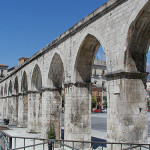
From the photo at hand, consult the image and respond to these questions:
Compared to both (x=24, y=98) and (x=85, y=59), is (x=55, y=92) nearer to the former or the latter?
(x=85, y=59)

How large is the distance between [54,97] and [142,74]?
7.21 m

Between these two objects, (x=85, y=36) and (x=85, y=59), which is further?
(x=85, y=59)

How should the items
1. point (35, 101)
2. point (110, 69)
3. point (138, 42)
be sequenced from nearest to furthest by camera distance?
point (138, 42), point (110, 69), point (35, 101)

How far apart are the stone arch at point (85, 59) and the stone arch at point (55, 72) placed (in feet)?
9.01

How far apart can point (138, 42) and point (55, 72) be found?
7.02 m

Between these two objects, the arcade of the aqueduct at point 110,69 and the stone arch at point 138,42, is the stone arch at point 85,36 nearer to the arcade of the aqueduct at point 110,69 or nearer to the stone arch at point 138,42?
the arcade of the aqueduct at point 110,69

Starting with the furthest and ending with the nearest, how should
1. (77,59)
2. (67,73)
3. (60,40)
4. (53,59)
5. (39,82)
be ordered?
(39,82)
(53,59)
(60,40)
(67,73)
(77,59)

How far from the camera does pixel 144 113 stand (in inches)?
281

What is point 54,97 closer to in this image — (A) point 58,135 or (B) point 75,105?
(A) point 58,135

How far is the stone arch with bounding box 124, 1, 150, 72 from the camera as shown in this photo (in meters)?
6.63

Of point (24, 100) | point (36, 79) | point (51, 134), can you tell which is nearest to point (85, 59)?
point (51, 134)

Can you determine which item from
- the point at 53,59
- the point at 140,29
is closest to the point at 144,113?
the point at 140,29

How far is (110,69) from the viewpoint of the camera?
24.6 feet

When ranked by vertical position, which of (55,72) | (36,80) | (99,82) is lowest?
(36,80)
